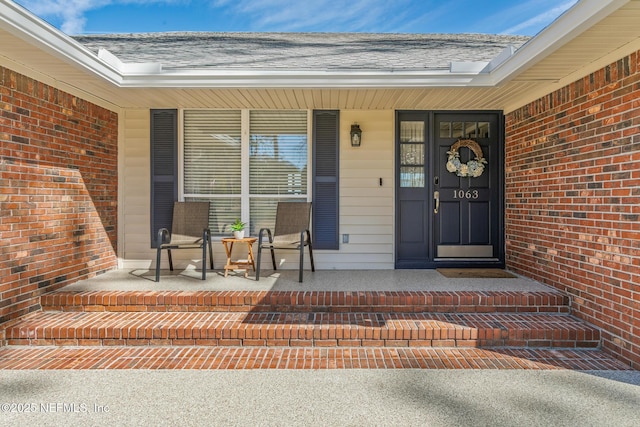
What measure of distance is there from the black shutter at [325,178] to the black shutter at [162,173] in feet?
6.07

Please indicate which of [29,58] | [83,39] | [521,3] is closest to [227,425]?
[29,58]

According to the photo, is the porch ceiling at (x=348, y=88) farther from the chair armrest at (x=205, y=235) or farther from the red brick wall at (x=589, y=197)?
the chair armrest at (x=205, y=235)

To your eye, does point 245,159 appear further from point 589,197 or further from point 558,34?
point 589,197

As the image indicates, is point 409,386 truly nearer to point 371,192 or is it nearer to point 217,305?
point 217,305

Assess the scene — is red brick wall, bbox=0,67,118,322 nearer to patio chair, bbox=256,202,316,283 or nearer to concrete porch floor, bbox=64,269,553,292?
concrete porch floor, bbox=64,269,553,292

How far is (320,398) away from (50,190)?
3.34 metres

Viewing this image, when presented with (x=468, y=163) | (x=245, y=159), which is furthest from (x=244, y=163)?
(x=468, y=163)

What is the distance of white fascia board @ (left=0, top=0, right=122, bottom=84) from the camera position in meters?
2.53

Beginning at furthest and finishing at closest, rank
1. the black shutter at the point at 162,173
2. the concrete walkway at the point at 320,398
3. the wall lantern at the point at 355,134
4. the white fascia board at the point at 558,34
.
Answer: the black shutter at the point at 162,173 < the wall lantern at the point at 355,134 < the white fascia board at the point at 558,34 < the concrete walkway at the point at 320,398

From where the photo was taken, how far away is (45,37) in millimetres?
2838

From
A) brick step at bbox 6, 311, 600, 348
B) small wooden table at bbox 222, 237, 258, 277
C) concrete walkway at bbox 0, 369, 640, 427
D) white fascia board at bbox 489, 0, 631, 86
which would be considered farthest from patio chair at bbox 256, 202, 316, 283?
white fascia board at bbox 489, 0, 631, 86

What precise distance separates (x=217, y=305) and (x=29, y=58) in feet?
8.84

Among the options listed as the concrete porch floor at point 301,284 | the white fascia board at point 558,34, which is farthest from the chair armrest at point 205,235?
the white fascia board at point 558,34

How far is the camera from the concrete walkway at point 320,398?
2.16 metres
